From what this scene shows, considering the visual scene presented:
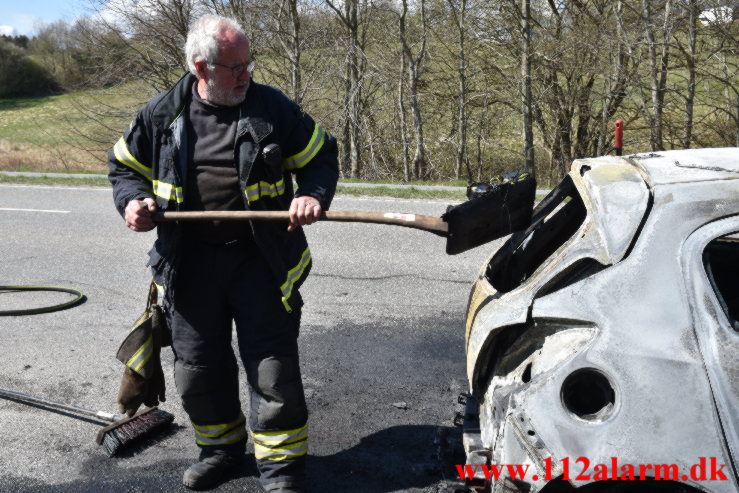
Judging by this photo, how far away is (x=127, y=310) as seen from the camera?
5621mm

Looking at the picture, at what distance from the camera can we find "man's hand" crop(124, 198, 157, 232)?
9.94 ft

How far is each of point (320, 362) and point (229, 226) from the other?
1617 mm

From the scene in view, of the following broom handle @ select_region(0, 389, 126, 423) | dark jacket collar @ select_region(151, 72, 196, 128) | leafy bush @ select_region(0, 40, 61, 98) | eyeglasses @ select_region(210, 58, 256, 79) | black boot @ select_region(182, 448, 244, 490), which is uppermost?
leafy bush @ select_region(0, 40, 61, 98)

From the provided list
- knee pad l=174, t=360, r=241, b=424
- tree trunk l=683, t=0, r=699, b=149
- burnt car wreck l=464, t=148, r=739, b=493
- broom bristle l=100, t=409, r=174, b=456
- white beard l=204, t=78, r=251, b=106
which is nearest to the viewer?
burnt car wreck l=464, t=148, r=739, b=493

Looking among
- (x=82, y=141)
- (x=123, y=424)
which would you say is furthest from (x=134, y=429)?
(x=82, y=141)

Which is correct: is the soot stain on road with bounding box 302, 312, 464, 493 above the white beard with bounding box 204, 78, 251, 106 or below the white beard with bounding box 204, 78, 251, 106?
below

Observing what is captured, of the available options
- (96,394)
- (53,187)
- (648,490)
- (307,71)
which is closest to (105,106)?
(307,71)

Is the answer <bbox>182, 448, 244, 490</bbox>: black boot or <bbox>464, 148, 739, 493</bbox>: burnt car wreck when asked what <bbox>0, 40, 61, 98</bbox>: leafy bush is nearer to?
<bbox>182, 448, 244, 490</bbox>: black boot

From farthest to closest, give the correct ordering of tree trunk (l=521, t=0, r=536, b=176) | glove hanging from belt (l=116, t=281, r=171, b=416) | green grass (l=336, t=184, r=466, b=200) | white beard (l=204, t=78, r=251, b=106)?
tree trunk (l=521, t=0, r=536, b=176) < green grass (l=336, t=184, r=466, b=200) < glove hanging from belt (l=116, t=281, r=171, b=416) < white beard (l=204, t=78, r=251, b=106)

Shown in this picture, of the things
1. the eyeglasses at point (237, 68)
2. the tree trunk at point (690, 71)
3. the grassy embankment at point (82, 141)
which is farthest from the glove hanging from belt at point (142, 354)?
the tree trunk at point (690, 71)

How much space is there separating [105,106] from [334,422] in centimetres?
1700

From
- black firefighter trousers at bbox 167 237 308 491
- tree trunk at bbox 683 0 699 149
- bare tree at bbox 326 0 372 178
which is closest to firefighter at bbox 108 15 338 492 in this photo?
black firefighter trousers at bbox 167 237 308 491

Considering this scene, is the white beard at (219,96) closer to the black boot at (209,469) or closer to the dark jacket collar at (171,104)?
the dark jacket collar at (171,104)

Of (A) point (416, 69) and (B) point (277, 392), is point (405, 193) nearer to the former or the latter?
(A) point (416, 69)
